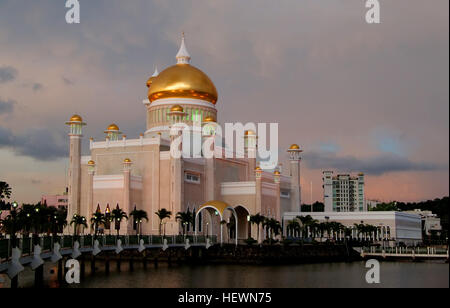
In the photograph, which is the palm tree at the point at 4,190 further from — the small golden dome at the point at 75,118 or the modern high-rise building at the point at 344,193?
the modern high-rise building at the point at 344,193

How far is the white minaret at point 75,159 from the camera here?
180 ft

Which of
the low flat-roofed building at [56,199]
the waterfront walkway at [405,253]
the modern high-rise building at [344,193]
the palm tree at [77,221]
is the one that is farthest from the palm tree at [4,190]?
the modern high-rise building at [344,193]

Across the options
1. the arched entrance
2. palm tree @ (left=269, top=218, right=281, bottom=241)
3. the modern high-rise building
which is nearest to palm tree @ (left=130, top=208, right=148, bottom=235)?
the arched entrance

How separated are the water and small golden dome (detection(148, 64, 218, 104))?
19943mm

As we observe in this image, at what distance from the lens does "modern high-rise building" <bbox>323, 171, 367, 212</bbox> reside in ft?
480

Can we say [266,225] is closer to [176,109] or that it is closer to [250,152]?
[250,152]

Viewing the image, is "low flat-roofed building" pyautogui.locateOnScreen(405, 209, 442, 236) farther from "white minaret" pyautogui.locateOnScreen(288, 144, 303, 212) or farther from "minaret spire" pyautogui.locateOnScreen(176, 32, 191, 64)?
"minaret spire" pyautogui.locateOnScreen(176, 32, 191, 64)

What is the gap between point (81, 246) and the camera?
36.5m

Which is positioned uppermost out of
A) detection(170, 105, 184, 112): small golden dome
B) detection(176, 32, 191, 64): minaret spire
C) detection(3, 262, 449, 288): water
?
detection(176, 32, 191, 64): minaret spire

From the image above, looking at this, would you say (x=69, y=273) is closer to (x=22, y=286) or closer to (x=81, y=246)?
(x=81, y=246)

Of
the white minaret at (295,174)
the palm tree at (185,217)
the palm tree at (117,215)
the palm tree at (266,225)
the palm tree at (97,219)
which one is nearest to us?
the palm tree at (97,219)

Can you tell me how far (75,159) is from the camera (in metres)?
55.3
